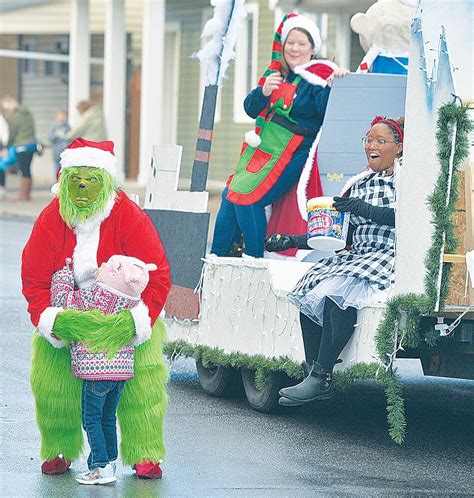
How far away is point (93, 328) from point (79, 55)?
22552mm

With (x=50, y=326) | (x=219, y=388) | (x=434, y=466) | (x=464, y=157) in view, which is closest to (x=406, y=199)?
(x=464, y=157)

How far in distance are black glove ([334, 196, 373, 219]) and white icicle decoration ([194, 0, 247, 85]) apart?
201cm

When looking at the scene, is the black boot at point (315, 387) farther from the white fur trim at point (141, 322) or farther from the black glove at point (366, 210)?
the white fur trim at point (141, 322)

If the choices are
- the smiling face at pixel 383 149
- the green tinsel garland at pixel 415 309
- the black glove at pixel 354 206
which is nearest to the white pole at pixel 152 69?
the smiling face at pixel 383 149

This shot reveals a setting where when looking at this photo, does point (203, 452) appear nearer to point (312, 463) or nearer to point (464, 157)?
point (312, 463)

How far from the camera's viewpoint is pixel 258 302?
7.70 meters

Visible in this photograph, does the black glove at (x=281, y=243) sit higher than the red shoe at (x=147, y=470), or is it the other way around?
the black glove at (x=281, y=243)

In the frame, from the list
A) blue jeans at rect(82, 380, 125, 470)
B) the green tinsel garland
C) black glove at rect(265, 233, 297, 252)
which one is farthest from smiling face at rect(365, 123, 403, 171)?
blue jeans at rect(82, 380, 125, 470)

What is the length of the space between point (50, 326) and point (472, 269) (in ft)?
5.96

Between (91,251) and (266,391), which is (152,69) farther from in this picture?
(91,251)

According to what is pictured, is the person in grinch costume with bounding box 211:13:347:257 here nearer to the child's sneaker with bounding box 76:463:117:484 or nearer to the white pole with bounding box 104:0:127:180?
the child's sneaker with bounding box 76:463:117:484

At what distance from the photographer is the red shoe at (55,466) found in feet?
19.9

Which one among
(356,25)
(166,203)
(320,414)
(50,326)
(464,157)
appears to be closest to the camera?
(50,326)

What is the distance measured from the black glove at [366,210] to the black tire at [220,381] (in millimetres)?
1683
